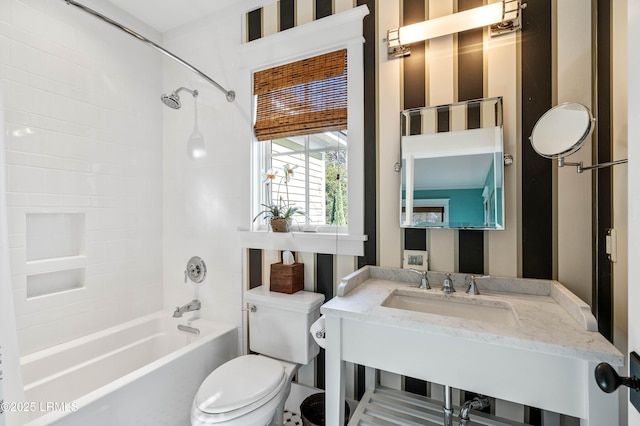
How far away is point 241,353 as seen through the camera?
2.01 metres

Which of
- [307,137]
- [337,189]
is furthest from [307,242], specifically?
[307,137]

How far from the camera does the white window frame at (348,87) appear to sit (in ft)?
5.42

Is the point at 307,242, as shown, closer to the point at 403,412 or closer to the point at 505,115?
the point at 403,412

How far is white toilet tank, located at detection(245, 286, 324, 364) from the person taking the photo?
1604 mm

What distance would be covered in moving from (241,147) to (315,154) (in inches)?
21.1

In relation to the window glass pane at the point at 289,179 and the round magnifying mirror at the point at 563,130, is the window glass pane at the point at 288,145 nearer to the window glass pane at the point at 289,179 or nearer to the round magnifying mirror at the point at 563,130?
the window glass pane at the point at 289,179

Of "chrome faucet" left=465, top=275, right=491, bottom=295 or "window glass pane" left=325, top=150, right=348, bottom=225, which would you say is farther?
"window glass pane" left=325, top=150, right=348, bottom=225

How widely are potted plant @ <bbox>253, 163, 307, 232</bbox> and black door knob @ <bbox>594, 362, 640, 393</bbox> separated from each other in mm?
1468

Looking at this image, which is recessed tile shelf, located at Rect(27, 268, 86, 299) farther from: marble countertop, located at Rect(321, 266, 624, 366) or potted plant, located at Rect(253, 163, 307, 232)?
marble countertop, located at Rect(321, 266, 624, 366)

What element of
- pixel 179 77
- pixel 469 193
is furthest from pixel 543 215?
pixel 179 77

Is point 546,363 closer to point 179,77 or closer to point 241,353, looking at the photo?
point 241,353

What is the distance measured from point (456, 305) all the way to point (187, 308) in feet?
5.77

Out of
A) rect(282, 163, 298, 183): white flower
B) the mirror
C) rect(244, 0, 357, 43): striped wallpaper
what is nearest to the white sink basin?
the mirror

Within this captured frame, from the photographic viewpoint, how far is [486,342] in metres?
0.94
